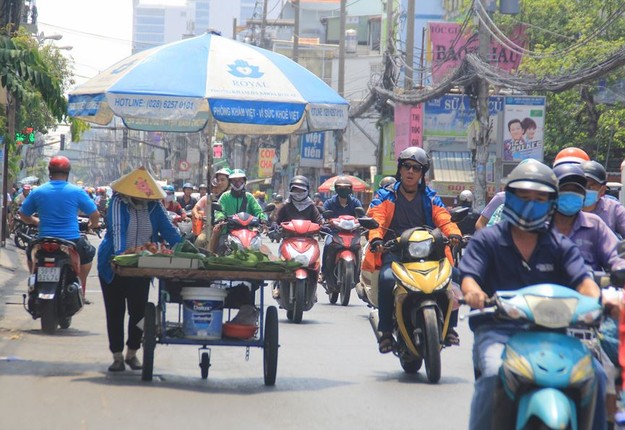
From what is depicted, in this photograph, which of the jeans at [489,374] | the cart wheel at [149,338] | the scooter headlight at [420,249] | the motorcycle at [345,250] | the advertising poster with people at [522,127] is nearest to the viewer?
the jeans at [489,374]

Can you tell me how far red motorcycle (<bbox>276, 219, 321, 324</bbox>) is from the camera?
13859 millimetres

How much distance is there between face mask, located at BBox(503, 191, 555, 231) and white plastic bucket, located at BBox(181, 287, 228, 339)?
3839 millimetres

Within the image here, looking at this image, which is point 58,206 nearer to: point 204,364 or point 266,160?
point 204,364

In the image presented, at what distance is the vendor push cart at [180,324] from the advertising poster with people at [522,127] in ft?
73.9

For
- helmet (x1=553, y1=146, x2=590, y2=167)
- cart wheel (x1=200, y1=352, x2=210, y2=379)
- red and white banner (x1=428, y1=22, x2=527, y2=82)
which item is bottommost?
cart wheel (x1=200, y1=352, x2=210, y2=379)

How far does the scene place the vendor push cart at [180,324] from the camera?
868 centimetres

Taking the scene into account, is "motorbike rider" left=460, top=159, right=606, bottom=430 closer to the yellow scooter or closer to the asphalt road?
the asphalt road

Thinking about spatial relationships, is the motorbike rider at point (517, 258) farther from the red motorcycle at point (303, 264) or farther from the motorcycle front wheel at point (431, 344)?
the red motorcycle at point (303, 264)

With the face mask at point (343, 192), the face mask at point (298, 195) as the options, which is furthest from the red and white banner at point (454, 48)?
the face mask at point (298, 195)

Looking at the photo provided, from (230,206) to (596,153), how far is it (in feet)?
78.9

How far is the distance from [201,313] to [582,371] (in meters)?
4.54

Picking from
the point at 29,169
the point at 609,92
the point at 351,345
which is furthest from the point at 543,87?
the point at 29,169

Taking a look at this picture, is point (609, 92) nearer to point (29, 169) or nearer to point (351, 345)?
point (351, 345)

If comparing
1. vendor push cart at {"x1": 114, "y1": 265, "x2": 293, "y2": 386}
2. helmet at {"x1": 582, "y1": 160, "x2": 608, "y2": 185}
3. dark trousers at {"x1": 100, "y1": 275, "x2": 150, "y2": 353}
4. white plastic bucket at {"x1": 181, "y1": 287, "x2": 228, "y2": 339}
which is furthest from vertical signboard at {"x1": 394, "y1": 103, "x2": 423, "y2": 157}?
helmet at {"x1": 582, "y1": 160, "x2": 608, "y2": 185}
